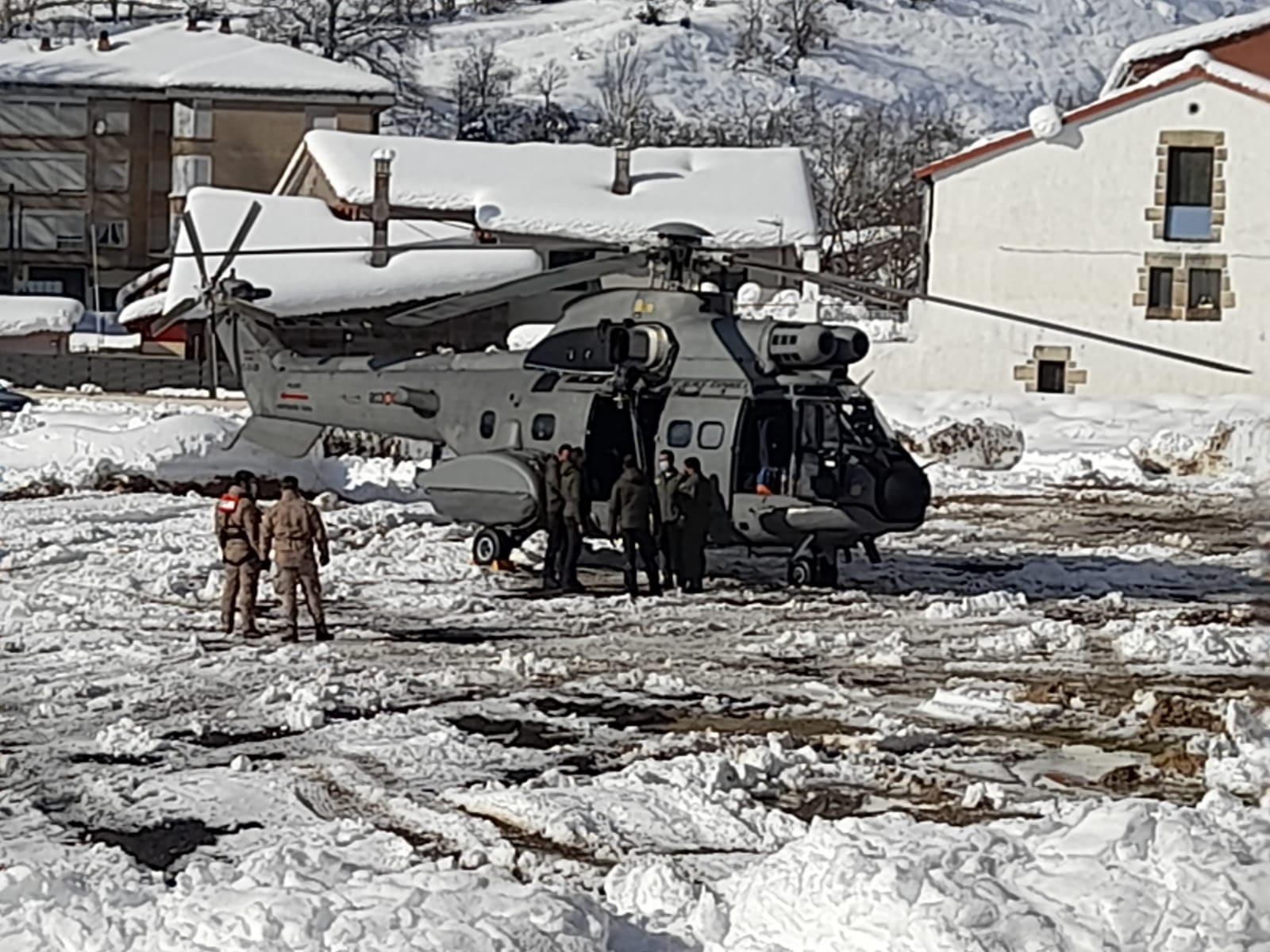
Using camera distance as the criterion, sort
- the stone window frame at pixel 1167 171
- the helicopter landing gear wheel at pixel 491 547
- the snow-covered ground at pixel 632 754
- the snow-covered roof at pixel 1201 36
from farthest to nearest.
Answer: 1. the snow-covered roof at pixel 1201 36
2. the stone window frame at pixel 1167 171
3. the helicopter landing gear wheel at pixel 491 547
4. the snow-covered ground at pixel 632 754

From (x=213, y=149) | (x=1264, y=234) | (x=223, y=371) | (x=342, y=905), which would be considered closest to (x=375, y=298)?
(x=223, y=371)

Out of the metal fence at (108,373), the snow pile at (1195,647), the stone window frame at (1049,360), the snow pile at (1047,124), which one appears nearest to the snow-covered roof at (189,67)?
the metal fence at (108,373)

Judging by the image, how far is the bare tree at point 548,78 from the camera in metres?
130

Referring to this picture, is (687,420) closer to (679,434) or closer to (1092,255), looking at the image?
(679,434)

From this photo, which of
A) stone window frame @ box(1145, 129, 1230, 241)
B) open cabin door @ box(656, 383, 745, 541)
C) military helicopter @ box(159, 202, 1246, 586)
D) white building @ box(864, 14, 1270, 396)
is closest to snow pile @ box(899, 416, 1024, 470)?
white building @ box(864, 14, 1270, 396)

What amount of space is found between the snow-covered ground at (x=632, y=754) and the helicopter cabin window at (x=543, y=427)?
1.30 metres

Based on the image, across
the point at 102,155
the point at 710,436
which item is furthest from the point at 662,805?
the point at 102,155

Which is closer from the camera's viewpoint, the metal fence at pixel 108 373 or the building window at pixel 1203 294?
the building window at pixel 1203 294

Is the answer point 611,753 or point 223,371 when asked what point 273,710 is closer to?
point 611,753

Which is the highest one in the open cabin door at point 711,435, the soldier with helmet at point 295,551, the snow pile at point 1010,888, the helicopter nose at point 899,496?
the open cabin door at point 711,435

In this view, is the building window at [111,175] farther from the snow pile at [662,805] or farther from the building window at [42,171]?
the snow pile at [662,805]

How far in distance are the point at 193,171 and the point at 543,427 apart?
5185cm

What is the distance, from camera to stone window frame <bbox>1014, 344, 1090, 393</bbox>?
37906 mm

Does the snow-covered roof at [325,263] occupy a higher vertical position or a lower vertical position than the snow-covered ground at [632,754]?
higher
